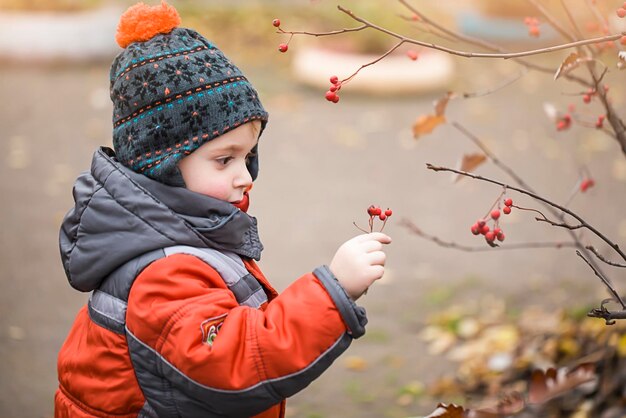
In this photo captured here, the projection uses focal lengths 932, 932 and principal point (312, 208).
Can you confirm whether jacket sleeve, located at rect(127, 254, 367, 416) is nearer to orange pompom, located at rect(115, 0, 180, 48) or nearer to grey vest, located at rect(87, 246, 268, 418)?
grey vest, located at rect(87, 246, 268, 418)

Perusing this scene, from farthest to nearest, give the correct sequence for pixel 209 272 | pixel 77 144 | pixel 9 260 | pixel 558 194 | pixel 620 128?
pixel 77 144 → pixel 558 194 → pixel 9 260 → pixel 620 128 → pixel 209 272

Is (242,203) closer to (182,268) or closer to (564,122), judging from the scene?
(182,268)

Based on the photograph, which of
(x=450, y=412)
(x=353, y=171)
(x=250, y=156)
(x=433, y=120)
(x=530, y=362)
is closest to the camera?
(x=450, y=412)

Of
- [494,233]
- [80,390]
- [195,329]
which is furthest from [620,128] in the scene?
[80,390]

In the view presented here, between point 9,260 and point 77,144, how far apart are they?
2.24m

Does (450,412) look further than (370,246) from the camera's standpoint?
Yes

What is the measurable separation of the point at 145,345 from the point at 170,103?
0.55 m

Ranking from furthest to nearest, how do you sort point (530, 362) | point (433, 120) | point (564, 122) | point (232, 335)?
point (530, 362) < point (564, 122) < point (433, 120) < point (232, 335)

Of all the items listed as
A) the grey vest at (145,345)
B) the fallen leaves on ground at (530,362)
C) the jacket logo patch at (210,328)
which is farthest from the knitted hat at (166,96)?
the fallen leaves on ground at (530,362)

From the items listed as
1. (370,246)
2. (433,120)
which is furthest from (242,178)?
(433,120)

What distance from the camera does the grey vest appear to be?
1.99 m

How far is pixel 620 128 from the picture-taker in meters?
2.65

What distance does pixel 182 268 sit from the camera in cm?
202

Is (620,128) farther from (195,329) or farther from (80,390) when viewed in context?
(80,390)
